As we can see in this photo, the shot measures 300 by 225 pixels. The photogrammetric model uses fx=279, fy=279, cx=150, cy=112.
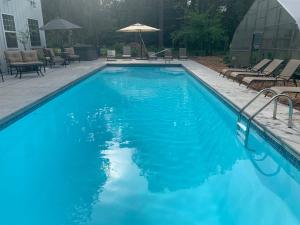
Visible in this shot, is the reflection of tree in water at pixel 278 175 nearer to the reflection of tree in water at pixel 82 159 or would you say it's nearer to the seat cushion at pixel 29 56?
the reflection of tree in water at pixel 82 159

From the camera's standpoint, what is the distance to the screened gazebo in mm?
9711

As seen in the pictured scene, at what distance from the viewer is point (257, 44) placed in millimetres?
12484

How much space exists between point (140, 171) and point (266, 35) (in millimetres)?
9518

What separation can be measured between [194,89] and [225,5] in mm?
17394

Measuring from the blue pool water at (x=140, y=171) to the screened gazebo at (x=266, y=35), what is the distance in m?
4.17

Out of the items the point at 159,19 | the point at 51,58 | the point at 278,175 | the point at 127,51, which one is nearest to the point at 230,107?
the point at 278,175

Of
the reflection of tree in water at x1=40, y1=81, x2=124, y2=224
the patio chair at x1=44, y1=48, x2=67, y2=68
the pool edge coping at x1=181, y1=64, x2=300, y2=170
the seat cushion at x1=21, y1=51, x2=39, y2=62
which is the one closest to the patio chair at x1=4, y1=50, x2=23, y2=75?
the seat cushion at x1=21, y1=51, x2=39, y2=62

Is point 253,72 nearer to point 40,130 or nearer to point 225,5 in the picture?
point 40,130

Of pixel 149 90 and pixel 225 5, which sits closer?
pixel 149 90

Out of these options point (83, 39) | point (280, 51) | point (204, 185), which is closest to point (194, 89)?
point (280, 51)

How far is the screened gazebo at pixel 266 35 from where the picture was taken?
971 centimetres

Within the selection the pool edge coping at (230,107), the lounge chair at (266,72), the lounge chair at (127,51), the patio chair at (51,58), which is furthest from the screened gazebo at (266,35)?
the patio chair at (51,58)

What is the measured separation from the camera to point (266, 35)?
11531 mm

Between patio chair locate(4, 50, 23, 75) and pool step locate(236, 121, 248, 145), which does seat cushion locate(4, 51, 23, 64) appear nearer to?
patio chair locate(4, 50, 23, 75)
